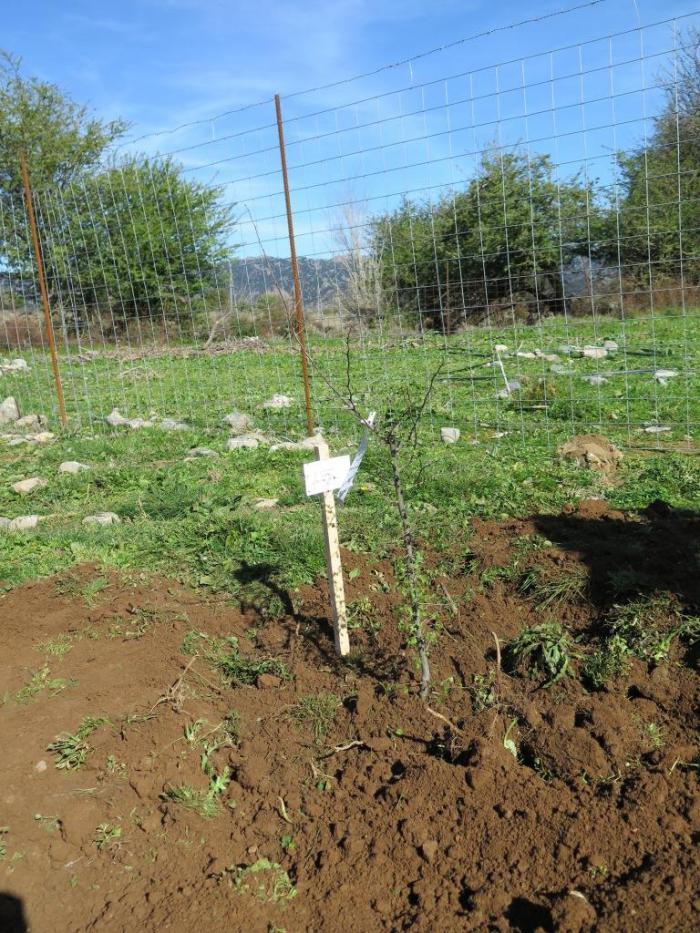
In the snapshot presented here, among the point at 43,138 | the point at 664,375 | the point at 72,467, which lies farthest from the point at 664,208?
the point at 43,138

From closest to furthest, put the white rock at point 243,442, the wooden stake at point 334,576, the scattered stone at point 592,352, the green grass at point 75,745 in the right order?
the green grass at point 75,745 < the wooden stake at point 334,576 < the white rock at point 243,442 < the scattered stone at point 592,352

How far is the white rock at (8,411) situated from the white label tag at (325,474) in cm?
711

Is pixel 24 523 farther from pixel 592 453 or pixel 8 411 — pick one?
pixel 8 411

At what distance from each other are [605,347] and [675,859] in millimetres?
10436

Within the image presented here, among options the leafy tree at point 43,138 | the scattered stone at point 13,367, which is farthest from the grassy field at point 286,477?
the leafy tree at point 43,138

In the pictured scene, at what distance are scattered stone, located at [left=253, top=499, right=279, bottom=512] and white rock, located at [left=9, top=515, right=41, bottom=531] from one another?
1.47 metres

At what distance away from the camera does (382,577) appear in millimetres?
3818

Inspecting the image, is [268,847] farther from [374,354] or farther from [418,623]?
[374,354]

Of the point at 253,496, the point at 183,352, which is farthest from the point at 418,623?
the point at 183,352

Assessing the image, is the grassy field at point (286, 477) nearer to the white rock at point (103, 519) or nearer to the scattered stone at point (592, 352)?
the white rock at point (103, 519)

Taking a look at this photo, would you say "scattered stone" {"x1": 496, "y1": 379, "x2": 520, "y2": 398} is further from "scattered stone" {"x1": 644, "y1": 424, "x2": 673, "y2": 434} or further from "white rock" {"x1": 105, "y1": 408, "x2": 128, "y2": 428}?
"white rock" {"x1": 105, "y1": 408, "x2": 128, "y2": 428}

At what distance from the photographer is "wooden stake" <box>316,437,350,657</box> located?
123 inches

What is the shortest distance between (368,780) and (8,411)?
7937 millimetres

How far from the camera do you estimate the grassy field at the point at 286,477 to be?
4.28m
